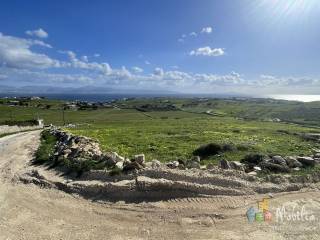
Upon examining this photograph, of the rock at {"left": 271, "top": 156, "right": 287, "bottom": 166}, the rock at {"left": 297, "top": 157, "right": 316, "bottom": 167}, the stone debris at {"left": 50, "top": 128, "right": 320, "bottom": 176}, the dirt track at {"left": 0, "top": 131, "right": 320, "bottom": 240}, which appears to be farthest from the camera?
the rock at {"left": 297, "top": 157, "right": 316, "bottom": 167}

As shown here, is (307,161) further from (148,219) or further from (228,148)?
(148,219)

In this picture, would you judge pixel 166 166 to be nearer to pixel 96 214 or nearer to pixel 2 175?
pixel 96 214

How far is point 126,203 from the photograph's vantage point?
18.5 metres

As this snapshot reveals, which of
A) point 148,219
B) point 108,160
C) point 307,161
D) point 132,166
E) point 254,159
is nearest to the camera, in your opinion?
Answer: point 148,219

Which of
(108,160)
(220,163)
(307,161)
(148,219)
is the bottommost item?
(148,219)

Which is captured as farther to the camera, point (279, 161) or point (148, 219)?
point (279, 161)

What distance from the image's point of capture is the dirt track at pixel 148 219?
1497 cm

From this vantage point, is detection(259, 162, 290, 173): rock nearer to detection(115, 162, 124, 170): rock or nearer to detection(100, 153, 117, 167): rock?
detection(115, 162, 124, 170): rock

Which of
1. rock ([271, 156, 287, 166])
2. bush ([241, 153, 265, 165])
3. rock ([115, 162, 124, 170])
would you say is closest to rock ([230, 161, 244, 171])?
bush ([241, 153, 265, 165])

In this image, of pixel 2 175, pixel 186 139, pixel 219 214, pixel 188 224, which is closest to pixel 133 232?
pixel 188 224

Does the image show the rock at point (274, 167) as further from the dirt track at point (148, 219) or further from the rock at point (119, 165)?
the rock at point (119, 165)

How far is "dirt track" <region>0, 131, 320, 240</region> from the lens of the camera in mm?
14969

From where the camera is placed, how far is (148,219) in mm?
16484

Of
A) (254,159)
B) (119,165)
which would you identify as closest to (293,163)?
(254,159)
